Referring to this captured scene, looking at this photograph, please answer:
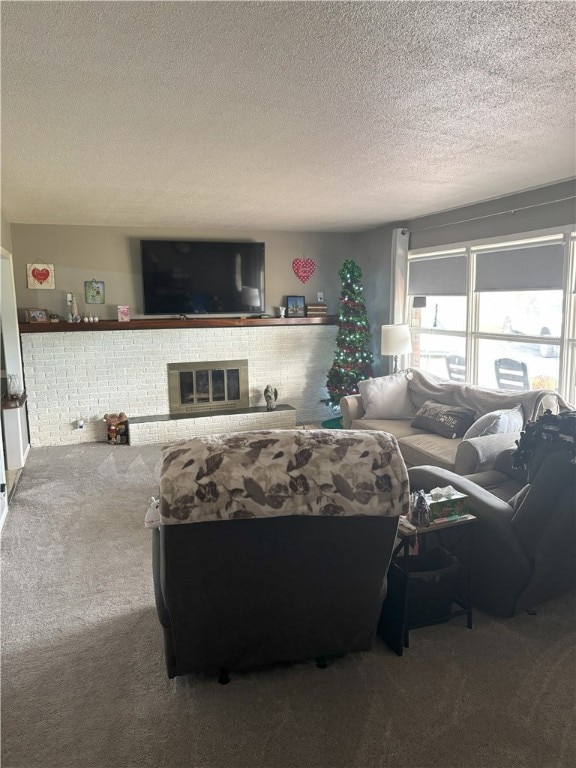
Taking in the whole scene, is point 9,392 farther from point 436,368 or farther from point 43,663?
point 436,368

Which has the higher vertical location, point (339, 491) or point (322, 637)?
point (339, 491)

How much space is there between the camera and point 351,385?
21.9 feet

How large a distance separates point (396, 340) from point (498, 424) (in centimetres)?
211

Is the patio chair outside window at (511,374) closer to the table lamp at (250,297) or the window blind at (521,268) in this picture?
the window blind at (521,268)

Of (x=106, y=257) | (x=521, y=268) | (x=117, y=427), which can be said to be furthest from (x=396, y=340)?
(x=106, y=257)

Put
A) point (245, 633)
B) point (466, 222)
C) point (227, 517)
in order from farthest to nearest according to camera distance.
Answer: point (466, 222) → point (245, 633) → point (227, 517)

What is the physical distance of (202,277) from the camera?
6559 millimetres

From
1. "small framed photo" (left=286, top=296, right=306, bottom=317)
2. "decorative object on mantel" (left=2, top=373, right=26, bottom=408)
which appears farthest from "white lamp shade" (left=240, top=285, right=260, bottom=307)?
"decorative object on mantel" (left=2, top=373, right=26, bottom=408)

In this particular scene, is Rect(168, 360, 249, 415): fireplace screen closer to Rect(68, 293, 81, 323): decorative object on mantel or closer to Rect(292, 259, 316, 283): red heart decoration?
Rect(68, 293, 81, 323): decorative object on mantel

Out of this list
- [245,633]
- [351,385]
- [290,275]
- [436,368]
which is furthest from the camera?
[290,275]

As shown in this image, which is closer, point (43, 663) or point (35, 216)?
point (43, 663)

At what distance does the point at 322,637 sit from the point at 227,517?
0.81 meters

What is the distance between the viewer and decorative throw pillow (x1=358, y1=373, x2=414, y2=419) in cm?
537

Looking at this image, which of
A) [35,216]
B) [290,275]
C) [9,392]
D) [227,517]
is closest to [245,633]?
[227,517]
